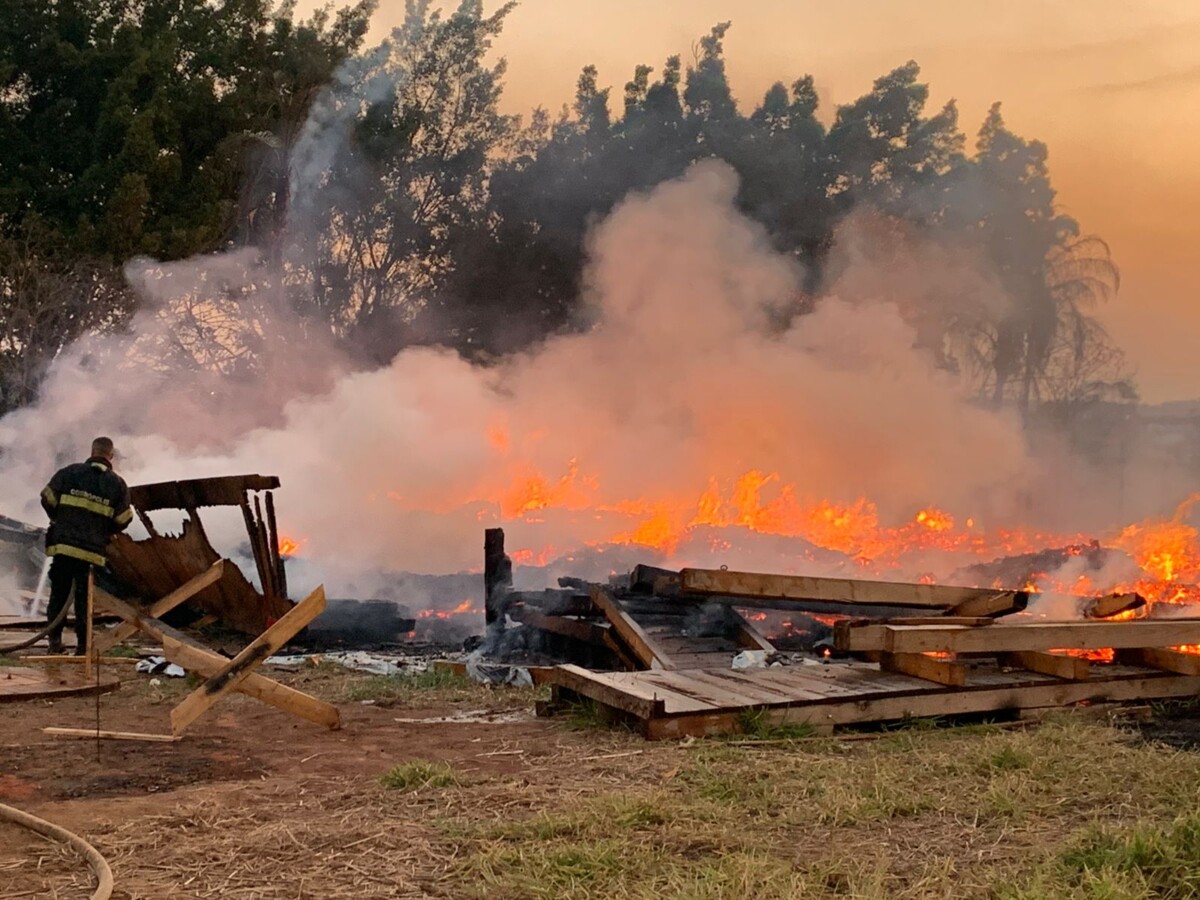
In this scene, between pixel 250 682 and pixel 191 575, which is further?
pixel 191 575

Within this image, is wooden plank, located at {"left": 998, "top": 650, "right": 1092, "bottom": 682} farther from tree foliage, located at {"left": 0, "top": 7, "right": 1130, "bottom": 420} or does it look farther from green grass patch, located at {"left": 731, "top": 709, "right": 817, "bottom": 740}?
tree foliage, located at {"left": 0, "top": 7, "right": 1130, "bottom": 420}

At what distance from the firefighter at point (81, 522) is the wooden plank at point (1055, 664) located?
303 inches

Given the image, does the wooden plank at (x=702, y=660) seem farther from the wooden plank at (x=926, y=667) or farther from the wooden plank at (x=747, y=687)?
the wooden plank at (x=926, y=667)

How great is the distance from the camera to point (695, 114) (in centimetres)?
2541

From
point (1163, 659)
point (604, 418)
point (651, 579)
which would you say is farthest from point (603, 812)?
point (604, 418)

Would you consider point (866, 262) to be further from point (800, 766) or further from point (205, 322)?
point (800, 766)

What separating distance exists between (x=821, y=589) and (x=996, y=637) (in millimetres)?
1705

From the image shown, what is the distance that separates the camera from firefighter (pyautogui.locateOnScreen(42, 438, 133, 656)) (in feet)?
31.3

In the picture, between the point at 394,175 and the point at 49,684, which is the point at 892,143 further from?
the point at 49,684

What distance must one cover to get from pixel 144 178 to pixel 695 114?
12.0 m

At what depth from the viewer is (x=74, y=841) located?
4562 millimetres

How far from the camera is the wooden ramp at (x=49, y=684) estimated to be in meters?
8.06

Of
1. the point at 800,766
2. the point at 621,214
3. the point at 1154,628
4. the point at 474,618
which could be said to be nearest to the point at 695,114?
the point at 621,214

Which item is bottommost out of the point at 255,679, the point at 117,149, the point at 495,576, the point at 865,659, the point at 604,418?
the point at 865,659
